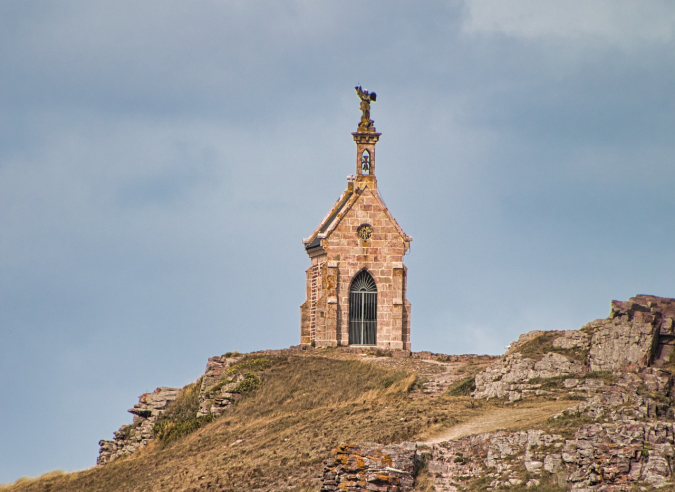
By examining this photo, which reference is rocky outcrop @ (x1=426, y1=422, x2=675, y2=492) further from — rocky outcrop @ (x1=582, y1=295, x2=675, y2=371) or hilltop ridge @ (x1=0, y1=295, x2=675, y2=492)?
rocky outcrop @ (x1=582, y1=295, x2=675, y2=371)

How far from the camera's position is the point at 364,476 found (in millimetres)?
29828

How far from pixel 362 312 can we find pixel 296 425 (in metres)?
14.6

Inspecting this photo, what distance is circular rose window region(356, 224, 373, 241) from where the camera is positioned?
54.2m

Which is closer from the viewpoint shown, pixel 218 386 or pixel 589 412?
pixel 589 412

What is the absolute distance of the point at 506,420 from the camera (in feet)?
112

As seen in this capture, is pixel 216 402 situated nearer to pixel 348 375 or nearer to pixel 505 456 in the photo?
pixel 348 375

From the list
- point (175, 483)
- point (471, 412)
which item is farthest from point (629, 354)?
point (175, 483)

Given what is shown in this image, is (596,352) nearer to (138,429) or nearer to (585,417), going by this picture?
(585,417)

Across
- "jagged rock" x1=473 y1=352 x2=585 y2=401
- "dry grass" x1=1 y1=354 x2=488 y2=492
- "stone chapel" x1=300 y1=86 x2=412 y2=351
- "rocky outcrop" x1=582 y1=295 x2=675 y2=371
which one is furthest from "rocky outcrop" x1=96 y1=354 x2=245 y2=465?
"rocky outcrop" x1=582 y1=295 x2=675 y2=371

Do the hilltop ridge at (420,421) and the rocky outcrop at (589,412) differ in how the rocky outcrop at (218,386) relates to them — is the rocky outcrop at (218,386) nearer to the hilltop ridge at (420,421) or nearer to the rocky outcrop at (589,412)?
the hilltop ridge at (420,421)

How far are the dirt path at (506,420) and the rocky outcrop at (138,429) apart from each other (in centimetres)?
1739

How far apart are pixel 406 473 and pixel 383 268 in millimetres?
24489

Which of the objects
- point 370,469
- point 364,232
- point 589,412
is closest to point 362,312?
point 364,232

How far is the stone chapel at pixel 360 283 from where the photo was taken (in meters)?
53.5
